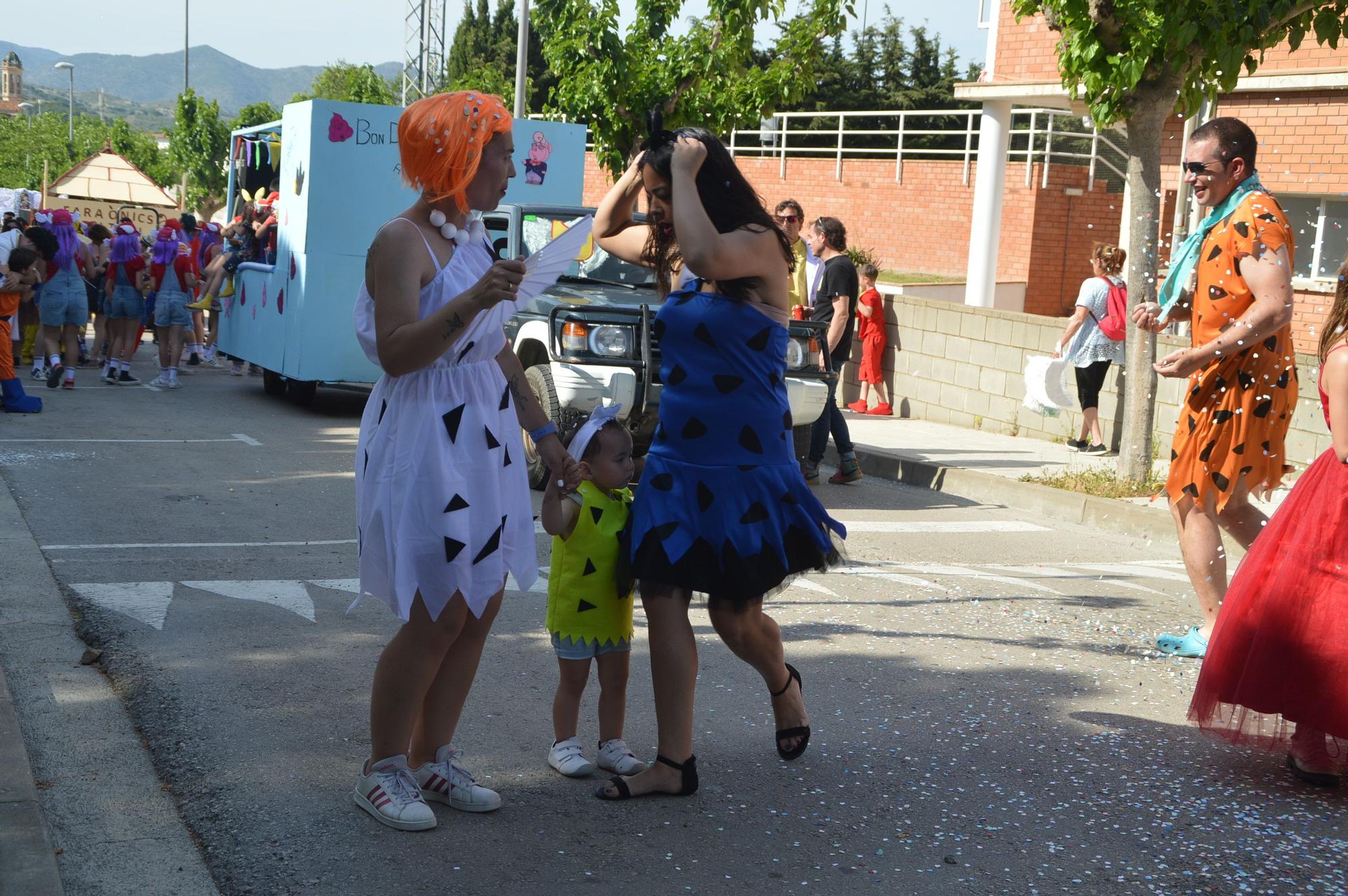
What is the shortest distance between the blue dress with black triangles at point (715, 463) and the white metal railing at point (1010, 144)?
1431cm

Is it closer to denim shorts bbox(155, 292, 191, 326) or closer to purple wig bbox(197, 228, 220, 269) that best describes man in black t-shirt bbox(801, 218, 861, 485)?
denim shorts bbox(155, 292, 191, 326)

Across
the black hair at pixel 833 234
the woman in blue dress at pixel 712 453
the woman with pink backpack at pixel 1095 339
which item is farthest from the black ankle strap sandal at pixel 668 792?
the woman with pink backpack at pixel 1095 339

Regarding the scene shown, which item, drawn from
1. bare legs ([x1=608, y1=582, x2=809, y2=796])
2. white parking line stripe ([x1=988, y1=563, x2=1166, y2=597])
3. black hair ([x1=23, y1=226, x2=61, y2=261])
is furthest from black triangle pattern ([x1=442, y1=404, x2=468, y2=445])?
black hair ([x1=23, y1=226, x2=61, y2=261])

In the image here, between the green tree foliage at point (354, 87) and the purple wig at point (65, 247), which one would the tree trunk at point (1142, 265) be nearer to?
the purple wig at point (65, 247)

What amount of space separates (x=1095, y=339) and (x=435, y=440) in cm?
943

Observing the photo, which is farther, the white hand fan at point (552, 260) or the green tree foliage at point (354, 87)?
the green tree foliage at point (354, 87)

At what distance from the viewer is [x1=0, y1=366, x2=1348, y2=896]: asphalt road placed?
3.39 meters

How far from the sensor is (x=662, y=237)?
3.87 m

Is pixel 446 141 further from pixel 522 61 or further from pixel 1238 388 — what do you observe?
pixel 522 61

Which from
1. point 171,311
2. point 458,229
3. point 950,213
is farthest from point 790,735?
point 950,213

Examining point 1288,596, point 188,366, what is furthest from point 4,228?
point 1288,596

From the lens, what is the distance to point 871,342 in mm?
14188

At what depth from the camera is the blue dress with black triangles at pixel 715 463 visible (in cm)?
365

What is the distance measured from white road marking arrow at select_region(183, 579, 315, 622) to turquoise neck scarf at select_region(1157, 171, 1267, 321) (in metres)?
3.85
